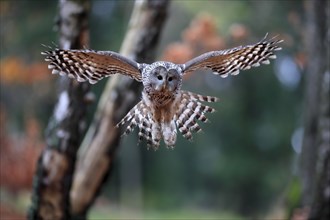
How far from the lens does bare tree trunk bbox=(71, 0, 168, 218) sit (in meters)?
4.78

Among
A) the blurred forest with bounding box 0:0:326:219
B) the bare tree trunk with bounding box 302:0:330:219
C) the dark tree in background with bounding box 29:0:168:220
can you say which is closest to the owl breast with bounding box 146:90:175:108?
the dark tree in background with bounding box 29:0:168:220

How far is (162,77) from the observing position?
2689 mm

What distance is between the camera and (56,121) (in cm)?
446

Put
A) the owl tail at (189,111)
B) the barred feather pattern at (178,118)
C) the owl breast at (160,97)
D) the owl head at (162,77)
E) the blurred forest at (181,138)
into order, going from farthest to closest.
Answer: the blurred forest at (181,138) → the owl tail at (189,111) → the barred feather pattern at (178,118) → the owl breast at (160,97) → the owl head at (162,77)

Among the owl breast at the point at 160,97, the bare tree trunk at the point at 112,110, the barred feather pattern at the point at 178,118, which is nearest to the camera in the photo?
the owl breast at the point at 160,97

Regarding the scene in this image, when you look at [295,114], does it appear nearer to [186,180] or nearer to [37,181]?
[186,180]

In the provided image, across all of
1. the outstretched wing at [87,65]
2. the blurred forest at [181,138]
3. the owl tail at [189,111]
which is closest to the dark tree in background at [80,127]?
the outstretched wing at [87,65]

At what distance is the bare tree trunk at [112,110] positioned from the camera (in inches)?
188

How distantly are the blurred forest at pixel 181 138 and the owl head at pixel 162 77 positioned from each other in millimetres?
6553

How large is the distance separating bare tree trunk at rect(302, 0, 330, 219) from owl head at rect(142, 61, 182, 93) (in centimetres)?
193

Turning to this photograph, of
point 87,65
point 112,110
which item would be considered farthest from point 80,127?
point 87,65

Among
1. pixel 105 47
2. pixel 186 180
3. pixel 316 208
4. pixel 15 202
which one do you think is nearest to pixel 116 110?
pixel 316 208

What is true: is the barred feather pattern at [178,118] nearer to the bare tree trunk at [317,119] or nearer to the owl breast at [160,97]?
the owl breast at [160,97]

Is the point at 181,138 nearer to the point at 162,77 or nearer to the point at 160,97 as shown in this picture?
the point at 160,97
